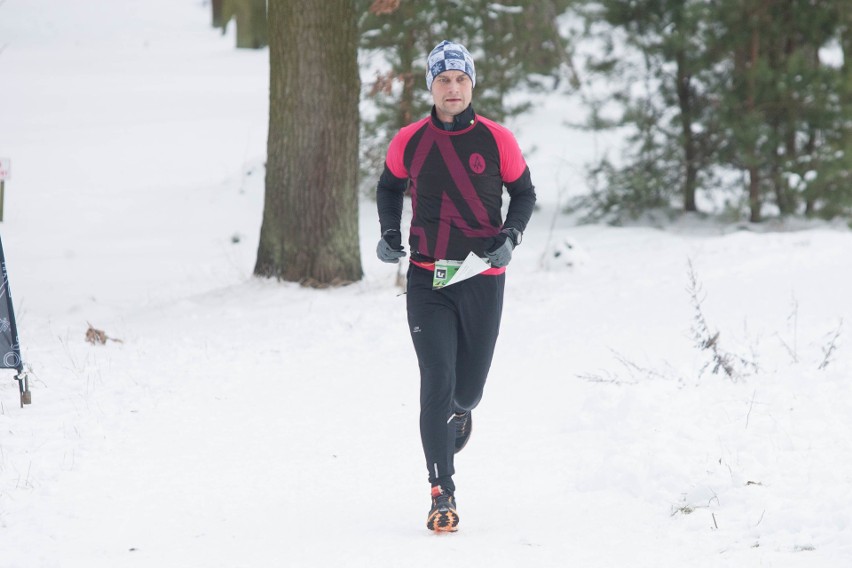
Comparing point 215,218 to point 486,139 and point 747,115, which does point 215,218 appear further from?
point 486,139

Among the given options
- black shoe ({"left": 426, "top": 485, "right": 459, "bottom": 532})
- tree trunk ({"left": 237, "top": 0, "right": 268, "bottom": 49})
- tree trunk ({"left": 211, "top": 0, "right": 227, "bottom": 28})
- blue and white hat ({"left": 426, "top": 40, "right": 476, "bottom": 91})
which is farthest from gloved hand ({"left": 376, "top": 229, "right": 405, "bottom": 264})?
tree trunk ({"left": 211, "top": 0, "right": 227, "bottom": 28})

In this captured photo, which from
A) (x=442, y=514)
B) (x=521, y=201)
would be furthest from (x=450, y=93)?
(x=442, y=514)

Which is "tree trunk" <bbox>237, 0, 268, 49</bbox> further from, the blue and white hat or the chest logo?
the chest logo

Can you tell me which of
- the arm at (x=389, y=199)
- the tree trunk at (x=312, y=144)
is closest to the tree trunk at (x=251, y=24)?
the tree trunk at (x=312, y=144)

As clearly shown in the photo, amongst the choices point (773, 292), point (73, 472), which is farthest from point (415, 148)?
point (773, 292)

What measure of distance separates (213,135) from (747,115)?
13889mm

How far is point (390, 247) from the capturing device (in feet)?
15.4

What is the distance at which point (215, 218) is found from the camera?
18453mm

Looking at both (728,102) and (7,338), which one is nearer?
(7,338)

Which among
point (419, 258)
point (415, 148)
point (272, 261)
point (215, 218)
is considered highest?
point (415, 148)

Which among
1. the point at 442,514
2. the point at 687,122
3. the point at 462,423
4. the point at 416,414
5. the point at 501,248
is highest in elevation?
the point at 501,248

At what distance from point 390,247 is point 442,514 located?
1.14 meters

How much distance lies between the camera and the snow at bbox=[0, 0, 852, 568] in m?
4.35

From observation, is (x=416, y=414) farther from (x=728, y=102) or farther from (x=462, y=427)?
(x=728, y=102)
